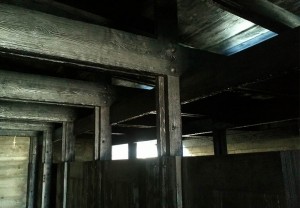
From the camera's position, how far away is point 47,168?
203 inches

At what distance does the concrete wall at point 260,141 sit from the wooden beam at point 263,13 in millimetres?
3085

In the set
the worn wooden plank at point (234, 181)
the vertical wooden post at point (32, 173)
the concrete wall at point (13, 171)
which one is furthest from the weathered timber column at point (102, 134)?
the concrete wall at point (13, 171)

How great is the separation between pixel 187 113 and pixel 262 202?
190 cm

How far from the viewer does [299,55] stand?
134cm

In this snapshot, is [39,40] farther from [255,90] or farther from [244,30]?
[244,30]

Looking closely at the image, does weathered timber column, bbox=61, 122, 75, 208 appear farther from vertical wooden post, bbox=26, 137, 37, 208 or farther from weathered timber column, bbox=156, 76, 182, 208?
vertical wooden post, bbox=26, 137, 37, 208

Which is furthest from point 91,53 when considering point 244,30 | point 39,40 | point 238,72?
point 244,30

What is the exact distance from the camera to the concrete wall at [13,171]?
6.21 metres

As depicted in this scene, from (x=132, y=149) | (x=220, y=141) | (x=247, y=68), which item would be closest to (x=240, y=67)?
(x=247, y=68)

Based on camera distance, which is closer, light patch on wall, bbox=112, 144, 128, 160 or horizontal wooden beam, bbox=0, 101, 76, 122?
horizontal wooden beam, bbox=0, 101, 76, 122

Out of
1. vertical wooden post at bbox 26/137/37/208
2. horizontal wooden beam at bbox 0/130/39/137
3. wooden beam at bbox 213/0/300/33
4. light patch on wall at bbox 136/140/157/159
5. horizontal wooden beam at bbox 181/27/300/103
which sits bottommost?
vertical wooden post at bbox 26/137/37/208

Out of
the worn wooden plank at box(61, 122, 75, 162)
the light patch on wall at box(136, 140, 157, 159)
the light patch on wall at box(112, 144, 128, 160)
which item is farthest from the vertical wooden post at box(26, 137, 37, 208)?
the worn wooden plank at box(61, 122, 75, 162)

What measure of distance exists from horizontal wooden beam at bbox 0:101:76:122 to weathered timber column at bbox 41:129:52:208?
162cm

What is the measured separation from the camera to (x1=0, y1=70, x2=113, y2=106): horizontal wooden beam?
8.41 feet
